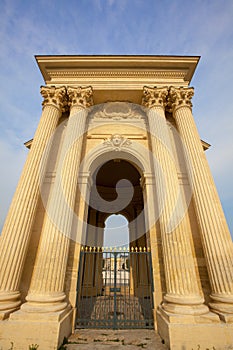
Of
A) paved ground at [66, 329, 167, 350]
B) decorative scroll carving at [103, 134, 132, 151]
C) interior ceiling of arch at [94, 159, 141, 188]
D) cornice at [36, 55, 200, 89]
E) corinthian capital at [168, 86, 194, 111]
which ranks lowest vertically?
paved ground at [66, 329, 167, 350]

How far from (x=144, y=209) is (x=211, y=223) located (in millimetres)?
2808

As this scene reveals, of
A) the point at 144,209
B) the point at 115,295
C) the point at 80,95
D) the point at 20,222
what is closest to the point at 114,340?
the point at 115,295

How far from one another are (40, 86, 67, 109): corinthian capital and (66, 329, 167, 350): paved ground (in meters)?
Result: 8.76

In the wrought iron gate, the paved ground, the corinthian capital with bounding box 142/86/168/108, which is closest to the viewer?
the paved ground

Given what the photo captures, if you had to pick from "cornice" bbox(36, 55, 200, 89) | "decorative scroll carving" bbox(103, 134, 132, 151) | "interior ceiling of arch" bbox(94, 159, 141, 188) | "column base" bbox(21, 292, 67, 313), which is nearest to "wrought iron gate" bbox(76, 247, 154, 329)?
"column base" bbox(21, 292, 67, 313)

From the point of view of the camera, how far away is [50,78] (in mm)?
9484

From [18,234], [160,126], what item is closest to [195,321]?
[18,234]

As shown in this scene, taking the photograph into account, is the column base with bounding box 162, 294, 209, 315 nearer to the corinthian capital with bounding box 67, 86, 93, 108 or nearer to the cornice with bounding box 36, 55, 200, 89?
the corinthian capital with bounding box 67, 86, 93, 108

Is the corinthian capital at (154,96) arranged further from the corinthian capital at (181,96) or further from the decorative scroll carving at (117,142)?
the decorative scroll carving at (117,142)

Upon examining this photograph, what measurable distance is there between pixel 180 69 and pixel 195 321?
10.6 m

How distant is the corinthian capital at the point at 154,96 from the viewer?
8.51 m

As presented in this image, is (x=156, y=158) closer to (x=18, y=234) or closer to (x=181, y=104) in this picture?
(x=181, y=104)

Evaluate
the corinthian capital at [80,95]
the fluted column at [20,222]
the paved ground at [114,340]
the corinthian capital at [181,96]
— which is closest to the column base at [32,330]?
the fluted column at [20,222]

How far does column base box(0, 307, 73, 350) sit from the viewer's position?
404 centimetres
